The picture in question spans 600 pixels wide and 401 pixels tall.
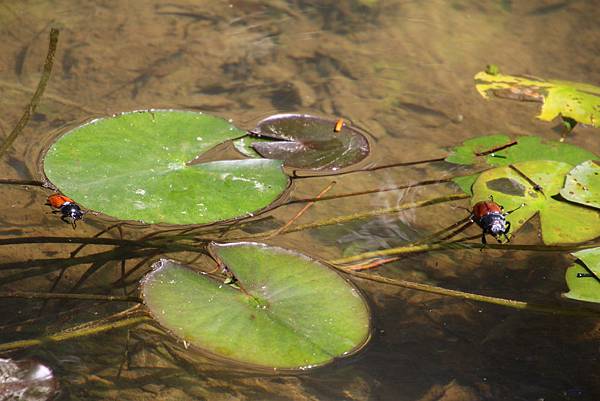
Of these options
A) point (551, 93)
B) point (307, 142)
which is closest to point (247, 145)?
point (307, 142)

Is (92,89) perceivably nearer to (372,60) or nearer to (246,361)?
(372,60)

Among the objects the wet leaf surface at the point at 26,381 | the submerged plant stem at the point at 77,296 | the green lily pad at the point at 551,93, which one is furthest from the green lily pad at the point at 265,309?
the green lily pad at the point at 551,93

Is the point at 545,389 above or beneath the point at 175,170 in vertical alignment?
beneath

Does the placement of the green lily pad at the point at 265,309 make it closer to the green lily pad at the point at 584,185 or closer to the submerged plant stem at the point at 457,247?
the submerged plant stem at the point at 457,247

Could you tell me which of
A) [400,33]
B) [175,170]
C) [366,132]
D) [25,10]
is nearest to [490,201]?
[366,132]

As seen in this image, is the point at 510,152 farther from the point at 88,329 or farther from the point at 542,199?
the point at 88,329

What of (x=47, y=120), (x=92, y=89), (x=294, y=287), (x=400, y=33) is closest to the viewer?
(x=294, y=287)
